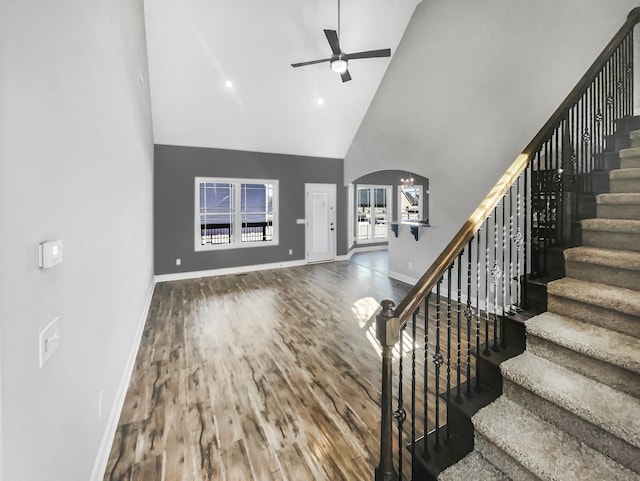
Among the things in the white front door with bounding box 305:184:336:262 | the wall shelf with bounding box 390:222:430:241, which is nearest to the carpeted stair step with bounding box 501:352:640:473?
the wall shelf with bounding box 390:222:430:241

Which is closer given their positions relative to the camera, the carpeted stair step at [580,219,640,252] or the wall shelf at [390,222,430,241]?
the carpeted stair step at [580,219,640,252]

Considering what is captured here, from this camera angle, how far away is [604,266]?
2.01m

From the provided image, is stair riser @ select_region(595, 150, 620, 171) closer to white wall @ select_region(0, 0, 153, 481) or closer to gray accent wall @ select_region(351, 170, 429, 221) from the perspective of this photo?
white wall @ select_region(0, 0, 153, 481)

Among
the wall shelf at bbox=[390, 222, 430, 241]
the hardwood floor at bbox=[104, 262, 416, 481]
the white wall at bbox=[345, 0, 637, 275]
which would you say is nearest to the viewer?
the hardwood floor at bbox=[104, 262, 416, 481]

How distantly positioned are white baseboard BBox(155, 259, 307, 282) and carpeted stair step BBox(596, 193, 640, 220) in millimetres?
6293

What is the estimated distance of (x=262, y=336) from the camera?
372 cm

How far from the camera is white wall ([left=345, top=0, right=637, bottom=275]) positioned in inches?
119

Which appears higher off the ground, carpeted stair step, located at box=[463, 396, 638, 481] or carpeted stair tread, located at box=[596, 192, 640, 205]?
carpeted stair tread, located at box=[596, 192, 640, 205]

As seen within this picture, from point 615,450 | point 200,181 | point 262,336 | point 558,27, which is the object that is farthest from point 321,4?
point 615,450

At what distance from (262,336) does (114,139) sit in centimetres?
255

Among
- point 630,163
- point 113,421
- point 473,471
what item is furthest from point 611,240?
point 113,421

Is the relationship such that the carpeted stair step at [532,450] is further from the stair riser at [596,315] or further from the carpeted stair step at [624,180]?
the carpeted stair step at [624,180]

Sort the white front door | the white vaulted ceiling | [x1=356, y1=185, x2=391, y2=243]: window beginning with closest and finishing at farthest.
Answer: the white vaulted ceiling
the white front door
[x1=356, y1=185, x2=391, y2=243]: window

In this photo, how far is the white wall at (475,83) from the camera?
3033mm
